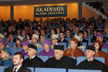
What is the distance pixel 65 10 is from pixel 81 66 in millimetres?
13700

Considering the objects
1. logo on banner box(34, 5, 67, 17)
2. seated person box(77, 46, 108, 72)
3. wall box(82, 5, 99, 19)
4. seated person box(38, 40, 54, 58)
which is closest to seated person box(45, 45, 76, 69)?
seated person box(77, 46, 108, 72)

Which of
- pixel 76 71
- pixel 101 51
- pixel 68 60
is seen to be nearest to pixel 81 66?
pixel 68 60

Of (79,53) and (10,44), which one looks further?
(10,44)

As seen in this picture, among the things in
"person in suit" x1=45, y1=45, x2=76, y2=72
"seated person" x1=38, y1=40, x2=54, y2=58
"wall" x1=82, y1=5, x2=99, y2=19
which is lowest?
"person in suit" x1=45, y1=45, x2=76, y2=72

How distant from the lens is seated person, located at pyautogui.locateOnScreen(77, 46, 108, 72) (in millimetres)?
A: 3992

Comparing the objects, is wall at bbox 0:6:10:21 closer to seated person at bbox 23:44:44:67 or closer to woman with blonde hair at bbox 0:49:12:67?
woman with blonde hair at bbox 0:49:12:67

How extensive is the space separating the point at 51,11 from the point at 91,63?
13925mm

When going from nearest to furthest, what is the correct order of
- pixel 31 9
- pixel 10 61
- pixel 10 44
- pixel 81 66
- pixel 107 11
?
pixel 81 66 < pixel 10 61 < pixel 10 44 < pixel 107 11 < pixel 31 9

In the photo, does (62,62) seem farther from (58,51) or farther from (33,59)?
(33,59)

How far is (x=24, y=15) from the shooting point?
18734 millimetres

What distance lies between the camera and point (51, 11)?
57.8 feet

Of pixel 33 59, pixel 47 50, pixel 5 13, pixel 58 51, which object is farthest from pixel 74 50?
pixel 5 13

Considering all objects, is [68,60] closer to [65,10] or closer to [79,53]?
[79,53]

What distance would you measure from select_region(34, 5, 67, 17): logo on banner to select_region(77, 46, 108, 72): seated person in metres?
13.5
